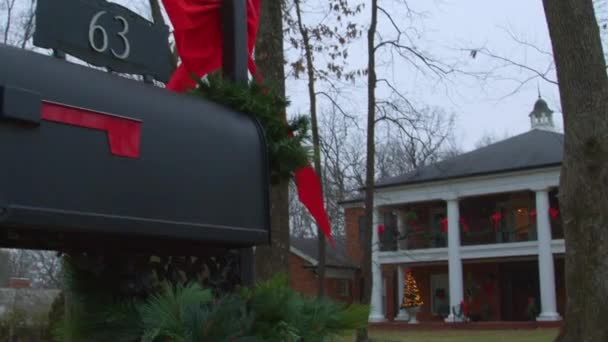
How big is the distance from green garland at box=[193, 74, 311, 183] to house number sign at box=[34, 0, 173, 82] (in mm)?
161

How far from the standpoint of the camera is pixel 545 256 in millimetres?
29219

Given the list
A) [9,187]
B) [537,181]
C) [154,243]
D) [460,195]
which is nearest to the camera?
[9,187]

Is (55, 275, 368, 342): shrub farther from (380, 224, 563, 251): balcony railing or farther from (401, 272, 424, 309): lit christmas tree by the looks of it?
(380, 224, 563, 251): balcony railing

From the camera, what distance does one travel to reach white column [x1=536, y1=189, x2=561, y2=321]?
2822 centimetres

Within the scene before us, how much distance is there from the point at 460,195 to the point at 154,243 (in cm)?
3050

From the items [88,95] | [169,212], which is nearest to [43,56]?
[88,95]

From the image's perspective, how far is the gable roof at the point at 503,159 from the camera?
98.9 feet

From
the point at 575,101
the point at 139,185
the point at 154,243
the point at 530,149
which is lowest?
the point at 154,243

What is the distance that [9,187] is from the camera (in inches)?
58.8

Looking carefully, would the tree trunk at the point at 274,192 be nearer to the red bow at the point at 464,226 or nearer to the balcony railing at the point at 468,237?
the balcony railing at the point at 468,237

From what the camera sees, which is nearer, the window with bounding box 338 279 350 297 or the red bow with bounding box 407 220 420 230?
the red bow with bounding box 407 220 420 230

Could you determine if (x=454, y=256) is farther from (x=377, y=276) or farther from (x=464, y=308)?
(x=377, y=276)

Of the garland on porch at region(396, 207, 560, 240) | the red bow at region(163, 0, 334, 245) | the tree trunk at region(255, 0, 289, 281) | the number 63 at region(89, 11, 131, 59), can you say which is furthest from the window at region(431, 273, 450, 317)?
the number 63 at region(89, 11, 131, 59)

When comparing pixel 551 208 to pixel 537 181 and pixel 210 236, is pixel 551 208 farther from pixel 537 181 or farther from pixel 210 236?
pixel 210 236
